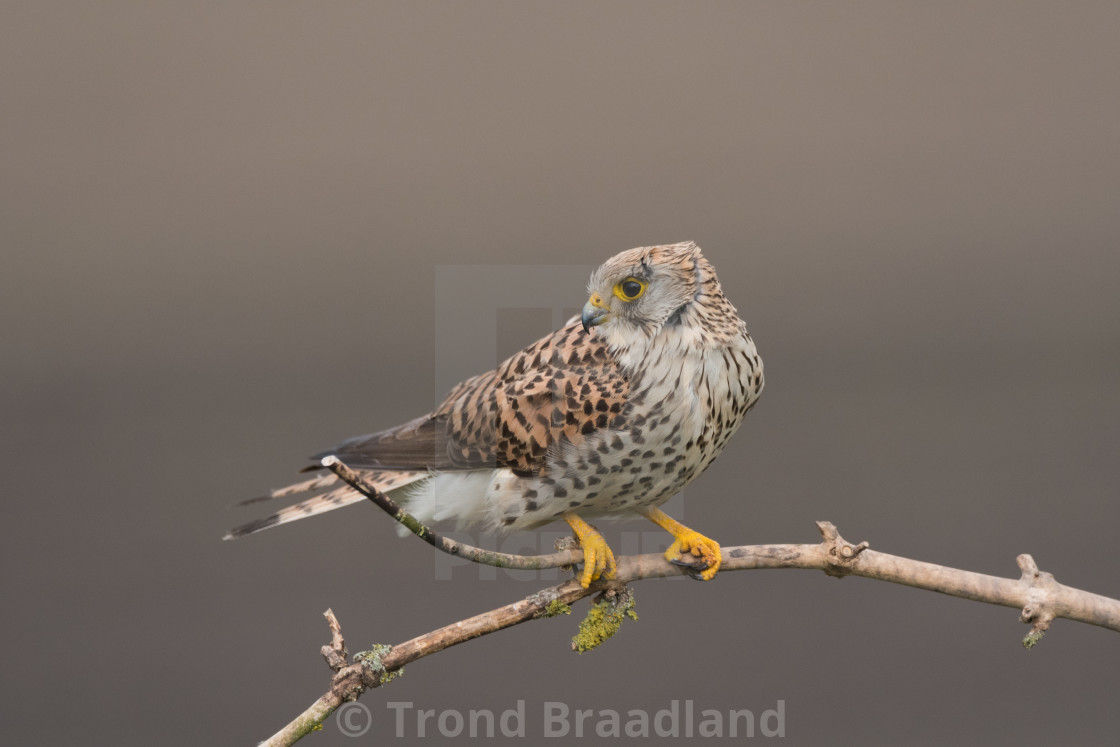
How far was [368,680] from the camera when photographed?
5.08 ft

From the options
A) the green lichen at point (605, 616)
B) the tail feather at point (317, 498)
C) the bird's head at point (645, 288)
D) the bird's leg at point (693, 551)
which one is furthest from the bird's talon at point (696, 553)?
the tail feather at point (317, 498)

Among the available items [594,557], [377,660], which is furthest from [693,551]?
[377,660]

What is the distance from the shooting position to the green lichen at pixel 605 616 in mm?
1819

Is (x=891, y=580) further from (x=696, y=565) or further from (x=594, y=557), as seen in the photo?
(x=594, y=557)

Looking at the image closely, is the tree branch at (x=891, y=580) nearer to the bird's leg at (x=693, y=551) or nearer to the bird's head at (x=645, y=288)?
the bird's leg at (x=693, y=551)

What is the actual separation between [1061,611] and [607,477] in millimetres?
803

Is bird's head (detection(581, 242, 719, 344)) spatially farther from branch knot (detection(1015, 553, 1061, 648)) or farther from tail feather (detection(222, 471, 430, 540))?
branch knot (detection(1015, 553, 1061, 648))

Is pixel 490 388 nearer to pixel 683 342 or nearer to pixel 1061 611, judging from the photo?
pixel 683 342

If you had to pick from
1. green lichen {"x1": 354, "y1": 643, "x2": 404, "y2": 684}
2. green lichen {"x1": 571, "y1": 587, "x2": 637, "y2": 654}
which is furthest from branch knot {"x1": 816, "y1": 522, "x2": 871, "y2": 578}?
green lichen {"x1": 354, "y1": 643, "x2": 404, "y2": 684}

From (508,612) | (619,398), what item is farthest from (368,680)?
(619,398)

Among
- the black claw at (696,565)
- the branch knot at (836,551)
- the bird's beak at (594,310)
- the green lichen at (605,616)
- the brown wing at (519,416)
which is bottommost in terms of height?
the green lichen at (605,616)

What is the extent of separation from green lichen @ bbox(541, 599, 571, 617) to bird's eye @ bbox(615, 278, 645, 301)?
532 mm

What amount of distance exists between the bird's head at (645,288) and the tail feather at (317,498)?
1.97 feet

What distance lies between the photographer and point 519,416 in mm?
1875
